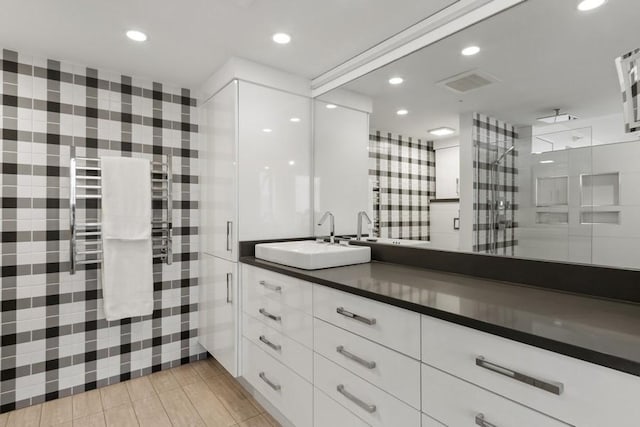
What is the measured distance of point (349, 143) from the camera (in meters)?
2.49

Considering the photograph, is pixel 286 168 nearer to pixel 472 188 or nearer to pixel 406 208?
pixel 406 208

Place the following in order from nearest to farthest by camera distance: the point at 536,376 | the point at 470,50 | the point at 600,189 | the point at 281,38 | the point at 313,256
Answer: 1. the point at 536,376
2. the point at 600,189
3. the point at 470,50
4. the point at 313,256
5. the point at 281,38

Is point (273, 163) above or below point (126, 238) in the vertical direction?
above

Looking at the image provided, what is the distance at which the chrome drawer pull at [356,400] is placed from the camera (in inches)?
51.4

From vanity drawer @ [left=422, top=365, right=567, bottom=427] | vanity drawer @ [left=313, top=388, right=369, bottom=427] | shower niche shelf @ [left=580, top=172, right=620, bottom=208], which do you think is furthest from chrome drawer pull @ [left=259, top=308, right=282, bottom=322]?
shower niche shelf @ [left=580, top=172, right=620, bottom=208]

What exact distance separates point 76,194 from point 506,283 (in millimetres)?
2634

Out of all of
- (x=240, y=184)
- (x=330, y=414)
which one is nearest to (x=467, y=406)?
(x=330, y=414)

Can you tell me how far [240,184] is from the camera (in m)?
2.27

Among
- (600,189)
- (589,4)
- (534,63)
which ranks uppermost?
(589,4)

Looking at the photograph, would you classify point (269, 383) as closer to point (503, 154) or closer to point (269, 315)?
point (269, 315)

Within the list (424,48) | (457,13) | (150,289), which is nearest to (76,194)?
(150,289)

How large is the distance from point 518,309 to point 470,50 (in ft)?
4.13

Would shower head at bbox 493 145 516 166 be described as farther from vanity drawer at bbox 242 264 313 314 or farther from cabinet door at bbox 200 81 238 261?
cabinet door at bbox 200 81 238 261

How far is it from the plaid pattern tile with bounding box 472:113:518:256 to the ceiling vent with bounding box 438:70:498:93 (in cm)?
14
